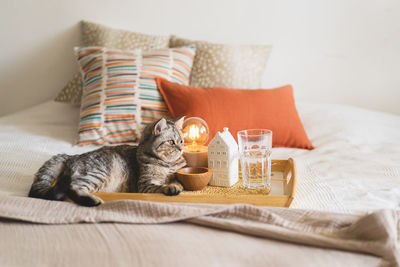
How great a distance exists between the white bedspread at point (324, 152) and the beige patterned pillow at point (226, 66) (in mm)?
344

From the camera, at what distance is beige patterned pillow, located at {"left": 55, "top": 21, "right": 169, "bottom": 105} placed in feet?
7.14

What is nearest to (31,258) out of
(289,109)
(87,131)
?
(87,131)

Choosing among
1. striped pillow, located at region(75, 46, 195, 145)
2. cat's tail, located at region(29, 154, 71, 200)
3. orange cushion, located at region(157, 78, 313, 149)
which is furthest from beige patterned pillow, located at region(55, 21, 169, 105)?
cat's tail, located at region(29, 154, 71, 200)

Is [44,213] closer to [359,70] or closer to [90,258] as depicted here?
[90,258]

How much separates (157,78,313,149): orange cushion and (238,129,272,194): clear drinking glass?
0.49 m

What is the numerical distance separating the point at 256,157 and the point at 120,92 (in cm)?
94

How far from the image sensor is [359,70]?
2.39 m

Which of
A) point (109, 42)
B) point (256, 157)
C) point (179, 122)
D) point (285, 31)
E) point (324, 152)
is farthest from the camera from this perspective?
point (285, 31)

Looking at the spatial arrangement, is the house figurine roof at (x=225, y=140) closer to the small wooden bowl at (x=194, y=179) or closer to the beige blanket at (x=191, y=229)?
the small wooden bowl at (x=194, y=179)

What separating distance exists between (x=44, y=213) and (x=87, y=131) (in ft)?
3.04

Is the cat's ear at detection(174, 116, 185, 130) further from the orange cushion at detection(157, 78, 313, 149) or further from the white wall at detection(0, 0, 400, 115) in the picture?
the white wall at detection(0, 0, 400, 115)

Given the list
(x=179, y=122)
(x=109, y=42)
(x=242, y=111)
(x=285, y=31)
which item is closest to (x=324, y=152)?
(x=242, y=111)

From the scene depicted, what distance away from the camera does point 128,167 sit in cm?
126

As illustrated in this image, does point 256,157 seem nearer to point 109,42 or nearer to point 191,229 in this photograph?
point 191,229
